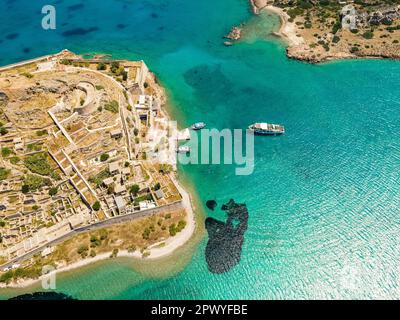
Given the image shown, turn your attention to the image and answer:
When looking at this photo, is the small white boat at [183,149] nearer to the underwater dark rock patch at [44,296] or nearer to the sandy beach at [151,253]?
the sandy beach at [151,253]

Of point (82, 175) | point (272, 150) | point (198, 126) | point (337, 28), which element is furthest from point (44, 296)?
point (337, 28)

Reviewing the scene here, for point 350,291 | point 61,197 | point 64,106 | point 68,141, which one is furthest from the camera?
point 64,106

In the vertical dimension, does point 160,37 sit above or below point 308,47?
below

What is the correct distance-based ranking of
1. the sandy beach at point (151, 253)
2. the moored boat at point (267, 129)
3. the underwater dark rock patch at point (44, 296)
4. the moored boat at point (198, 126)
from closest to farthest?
the underwater dark rock patch at point (44, 296) < the sandy beach at point (151, 253) < the moored boat at point (267, 129) < the moored boat at point (198, 126)

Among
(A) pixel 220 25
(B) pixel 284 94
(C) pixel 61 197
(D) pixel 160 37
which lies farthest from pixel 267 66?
(C) pixel 61 197

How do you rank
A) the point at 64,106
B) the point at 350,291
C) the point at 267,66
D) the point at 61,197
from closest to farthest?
the point at 350,291 → the point at 61,197 → the point at 64,106 → the point at 267,66

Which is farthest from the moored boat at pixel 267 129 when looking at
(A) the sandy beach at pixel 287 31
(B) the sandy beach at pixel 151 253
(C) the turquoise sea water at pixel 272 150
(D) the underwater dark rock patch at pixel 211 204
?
(A) the sandy beach at pixel 287 31

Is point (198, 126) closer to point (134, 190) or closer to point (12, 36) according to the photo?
point (134, 190)

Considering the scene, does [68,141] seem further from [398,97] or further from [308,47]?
[398,97]

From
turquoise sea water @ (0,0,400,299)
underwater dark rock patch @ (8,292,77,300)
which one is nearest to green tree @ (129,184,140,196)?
turquoise sea water @ (0,0,400,299)
